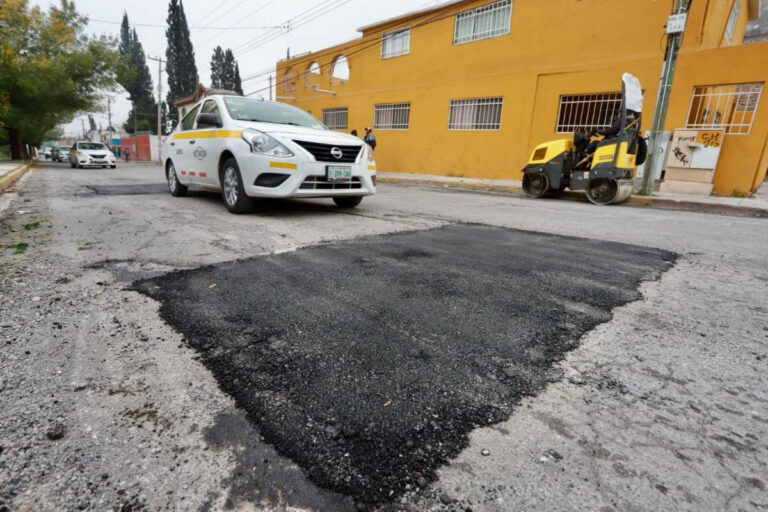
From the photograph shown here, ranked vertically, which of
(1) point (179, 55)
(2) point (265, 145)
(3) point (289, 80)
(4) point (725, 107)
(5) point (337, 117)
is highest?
(1) point (179, 55)

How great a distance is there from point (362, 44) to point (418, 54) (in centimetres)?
367

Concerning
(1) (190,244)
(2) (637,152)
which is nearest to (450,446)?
(1) (190,244)

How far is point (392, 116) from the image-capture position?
57.7 feet

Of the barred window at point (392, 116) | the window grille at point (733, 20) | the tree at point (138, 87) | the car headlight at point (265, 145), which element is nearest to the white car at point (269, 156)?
the car headlight at point (265, 145)

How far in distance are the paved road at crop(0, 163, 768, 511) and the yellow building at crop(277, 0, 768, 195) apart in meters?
8.98

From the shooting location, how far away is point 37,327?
6.44ft

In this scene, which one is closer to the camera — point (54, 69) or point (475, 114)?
point (475, 114)

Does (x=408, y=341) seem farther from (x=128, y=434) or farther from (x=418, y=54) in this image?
(x=418, y=54)

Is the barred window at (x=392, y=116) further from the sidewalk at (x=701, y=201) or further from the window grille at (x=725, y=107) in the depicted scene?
the window grille at (x=725, y=107)

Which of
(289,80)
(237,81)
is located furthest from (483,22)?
(237,81)

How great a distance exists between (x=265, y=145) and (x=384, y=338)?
373 cm

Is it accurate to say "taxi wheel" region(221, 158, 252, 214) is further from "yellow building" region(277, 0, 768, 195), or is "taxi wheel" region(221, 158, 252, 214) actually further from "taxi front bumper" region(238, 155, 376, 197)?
"yellow building" region(277, 0, 768, 195)

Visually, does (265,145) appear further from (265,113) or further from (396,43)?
(396,43)

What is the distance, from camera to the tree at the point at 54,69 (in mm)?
22500
